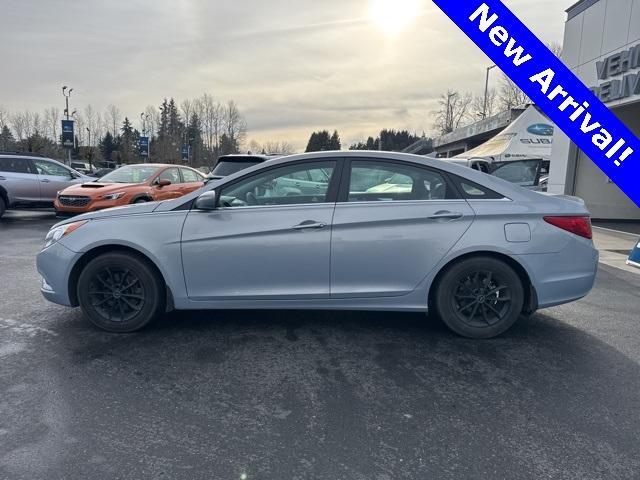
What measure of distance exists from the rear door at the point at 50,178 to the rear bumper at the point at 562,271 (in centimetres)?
1241

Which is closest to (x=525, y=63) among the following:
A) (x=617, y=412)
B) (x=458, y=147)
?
(x=617, y=412)

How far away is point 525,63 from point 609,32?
8.66 meters

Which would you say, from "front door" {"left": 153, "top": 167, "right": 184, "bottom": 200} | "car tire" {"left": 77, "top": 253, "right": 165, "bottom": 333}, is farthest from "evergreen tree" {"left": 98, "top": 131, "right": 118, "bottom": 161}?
"car tire" {"left": 77, "top": 253, "right": 165, "bottom": 333}

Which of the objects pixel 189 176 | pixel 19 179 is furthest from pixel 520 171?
pixel 19 179

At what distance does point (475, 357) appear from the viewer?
12.0 feet

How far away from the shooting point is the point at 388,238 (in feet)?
12.6

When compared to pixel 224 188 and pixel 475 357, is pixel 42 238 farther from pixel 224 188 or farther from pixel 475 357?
pixel 475 357

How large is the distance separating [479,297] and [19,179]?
12465 mm

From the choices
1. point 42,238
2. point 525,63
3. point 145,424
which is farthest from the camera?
point 42,238

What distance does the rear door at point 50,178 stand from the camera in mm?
12234

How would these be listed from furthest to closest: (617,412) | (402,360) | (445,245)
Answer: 1. (445,245)
2. (402,360)
3. (617,412)

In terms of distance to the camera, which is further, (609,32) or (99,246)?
(609,32)

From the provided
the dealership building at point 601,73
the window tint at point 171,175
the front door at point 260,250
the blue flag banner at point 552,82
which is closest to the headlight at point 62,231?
the front door at point 260,250

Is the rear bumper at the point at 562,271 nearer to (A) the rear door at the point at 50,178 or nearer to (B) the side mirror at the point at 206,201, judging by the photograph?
(B) the side mirror at the point at 206,201
